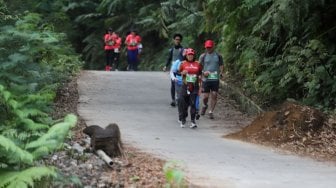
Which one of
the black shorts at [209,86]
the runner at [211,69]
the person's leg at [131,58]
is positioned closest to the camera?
the runner at [211,69]

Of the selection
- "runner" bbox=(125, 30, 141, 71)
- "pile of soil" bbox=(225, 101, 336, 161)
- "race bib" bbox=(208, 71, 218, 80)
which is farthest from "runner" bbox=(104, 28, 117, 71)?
"pile of soil" bbox=(225, 101, 336, 161)

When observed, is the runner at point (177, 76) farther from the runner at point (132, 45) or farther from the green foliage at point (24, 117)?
the runner at point (132, 45)

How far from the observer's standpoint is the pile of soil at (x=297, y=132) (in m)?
11.9

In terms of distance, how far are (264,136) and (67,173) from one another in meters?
5.61

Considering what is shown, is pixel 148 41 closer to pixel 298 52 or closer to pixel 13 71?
pixel 298 52

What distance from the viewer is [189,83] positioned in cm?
1391

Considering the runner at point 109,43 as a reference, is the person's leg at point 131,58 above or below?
below

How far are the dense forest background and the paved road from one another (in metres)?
1.47

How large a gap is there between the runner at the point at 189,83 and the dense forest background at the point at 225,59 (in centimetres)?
159

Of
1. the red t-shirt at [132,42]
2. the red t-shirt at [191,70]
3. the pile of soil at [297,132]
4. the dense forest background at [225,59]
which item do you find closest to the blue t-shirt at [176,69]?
the red t-shirt at [191,70]

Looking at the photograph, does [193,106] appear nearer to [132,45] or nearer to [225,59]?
[225,59]

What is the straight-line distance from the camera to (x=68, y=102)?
16.5 m

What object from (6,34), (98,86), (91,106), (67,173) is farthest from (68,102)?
(67,173)

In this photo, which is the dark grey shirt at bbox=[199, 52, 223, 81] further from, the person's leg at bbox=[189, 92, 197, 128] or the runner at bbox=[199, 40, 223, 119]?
the person's leg at bbox=[189, 92, 197, 128]
